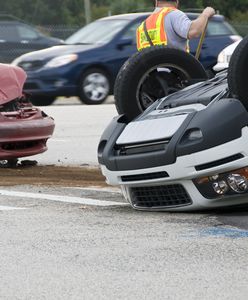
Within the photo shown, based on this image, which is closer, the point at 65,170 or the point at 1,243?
the point at 1,243

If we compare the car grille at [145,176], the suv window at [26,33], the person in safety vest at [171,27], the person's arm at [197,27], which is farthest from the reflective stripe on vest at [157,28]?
the suv window at [26,33]

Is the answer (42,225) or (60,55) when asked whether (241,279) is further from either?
(60,55)

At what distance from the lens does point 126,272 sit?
6129 mm

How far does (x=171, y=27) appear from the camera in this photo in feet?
34.2

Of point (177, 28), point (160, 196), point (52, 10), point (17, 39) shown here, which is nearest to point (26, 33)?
point (17, 39)

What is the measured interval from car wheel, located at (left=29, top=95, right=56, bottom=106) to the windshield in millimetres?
1195

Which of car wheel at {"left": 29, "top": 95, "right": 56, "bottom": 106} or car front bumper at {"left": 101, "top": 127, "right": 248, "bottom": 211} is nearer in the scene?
car front bumper at {"left": 101, "top": 127, "right": 248, "bottom": 211}

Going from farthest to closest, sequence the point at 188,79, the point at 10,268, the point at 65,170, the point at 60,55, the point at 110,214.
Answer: the point at 60,55 < the point at 65,170 < the point at 188,79 < the point at 110,214 < the point at 10,268

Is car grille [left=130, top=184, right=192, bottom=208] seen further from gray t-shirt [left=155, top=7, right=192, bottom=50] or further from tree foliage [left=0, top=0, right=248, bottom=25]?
tree foliage [left=0, top=0, right=248, bottom=25]

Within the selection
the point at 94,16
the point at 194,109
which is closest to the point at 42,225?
the point at 194,109

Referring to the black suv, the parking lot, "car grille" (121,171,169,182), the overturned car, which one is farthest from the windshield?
"car grille" (121,171,169,182)

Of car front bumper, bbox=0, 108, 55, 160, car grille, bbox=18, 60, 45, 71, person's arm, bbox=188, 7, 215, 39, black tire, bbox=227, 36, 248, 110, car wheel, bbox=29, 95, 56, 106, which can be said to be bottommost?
car wheel, bbox=29, 95, 56, 106

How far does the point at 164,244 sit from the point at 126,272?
2.69 feet

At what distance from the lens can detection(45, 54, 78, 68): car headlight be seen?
21.5m
